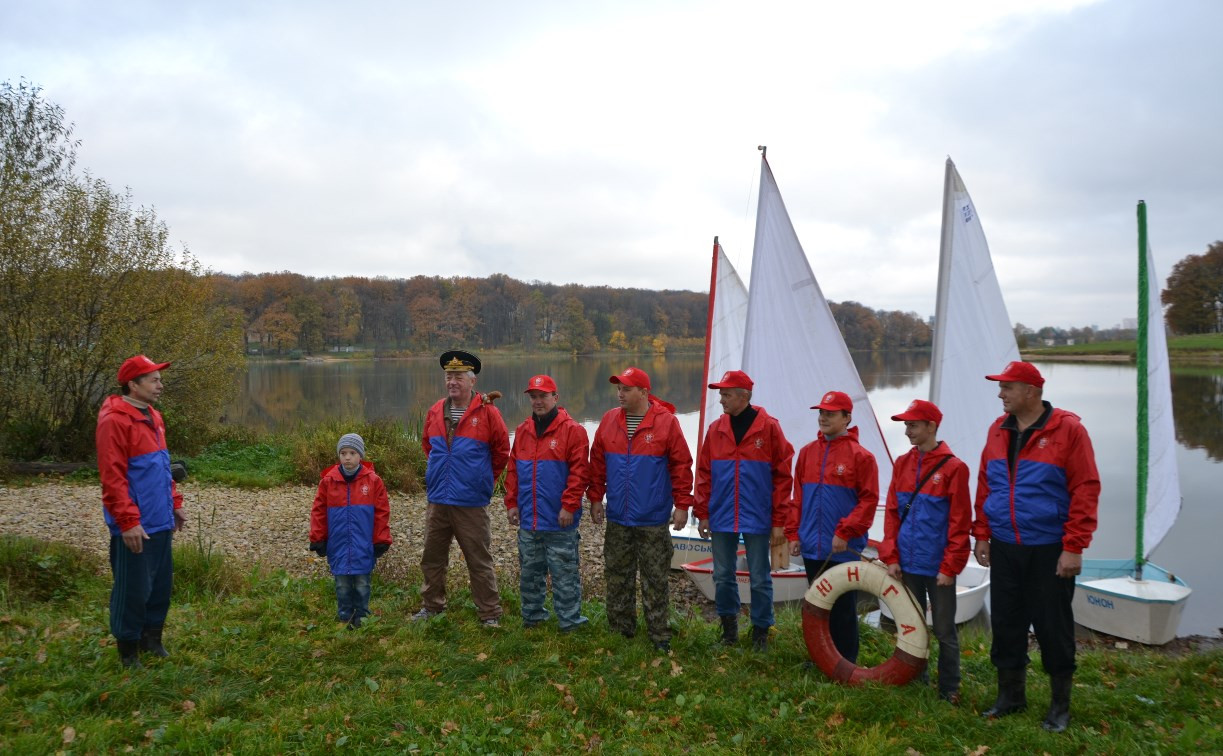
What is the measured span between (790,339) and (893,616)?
4.37 meters

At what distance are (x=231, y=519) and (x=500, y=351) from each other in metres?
51.9

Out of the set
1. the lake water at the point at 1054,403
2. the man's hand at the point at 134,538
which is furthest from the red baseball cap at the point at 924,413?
the man's hand at the point at 134,538

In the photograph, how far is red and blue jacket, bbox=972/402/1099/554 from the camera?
339 cm

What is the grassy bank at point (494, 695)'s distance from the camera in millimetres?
3400

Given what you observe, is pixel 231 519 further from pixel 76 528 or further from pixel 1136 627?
pixel 1136 627

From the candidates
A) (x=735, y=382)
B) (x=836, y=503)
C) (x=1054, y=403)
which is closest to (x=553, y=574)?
(x=735, y=382)

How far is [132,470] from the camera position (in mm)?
3920

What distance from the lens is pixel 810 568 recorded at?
4461 mm

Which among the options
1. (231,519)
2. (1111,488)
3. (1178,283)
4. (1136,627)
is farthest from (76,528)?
(1178,283)

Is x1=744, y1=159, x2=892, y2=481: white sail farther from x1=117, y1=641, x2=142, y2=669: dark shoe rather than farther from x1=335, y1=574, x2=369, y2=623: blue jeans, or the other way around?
x1=117, y1=641, x2=142, y2=669: dark shoe

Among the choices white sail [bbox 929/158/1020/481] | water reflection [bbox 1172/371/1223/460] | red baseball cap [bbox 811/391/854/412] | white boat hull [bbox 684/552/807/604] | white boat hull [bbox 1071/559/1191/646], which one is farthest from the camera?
water reflection [bbox 1172/371/1223/460]

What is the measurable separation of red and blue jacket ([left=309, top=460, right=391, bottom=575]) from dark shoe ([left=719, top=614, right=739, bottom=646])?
7.92 ft

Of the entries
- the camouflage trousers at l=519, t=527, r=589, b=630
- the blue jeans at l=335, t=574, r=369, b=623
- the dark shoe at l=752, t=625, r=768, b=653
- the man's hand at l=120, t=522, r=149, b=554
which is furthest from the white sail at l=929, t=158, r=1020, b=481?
the man's hand at l=120, t=522, r=149, b=554

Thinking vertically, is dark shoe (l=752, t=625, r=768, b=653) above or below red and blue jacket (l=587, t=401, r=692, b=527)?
below
